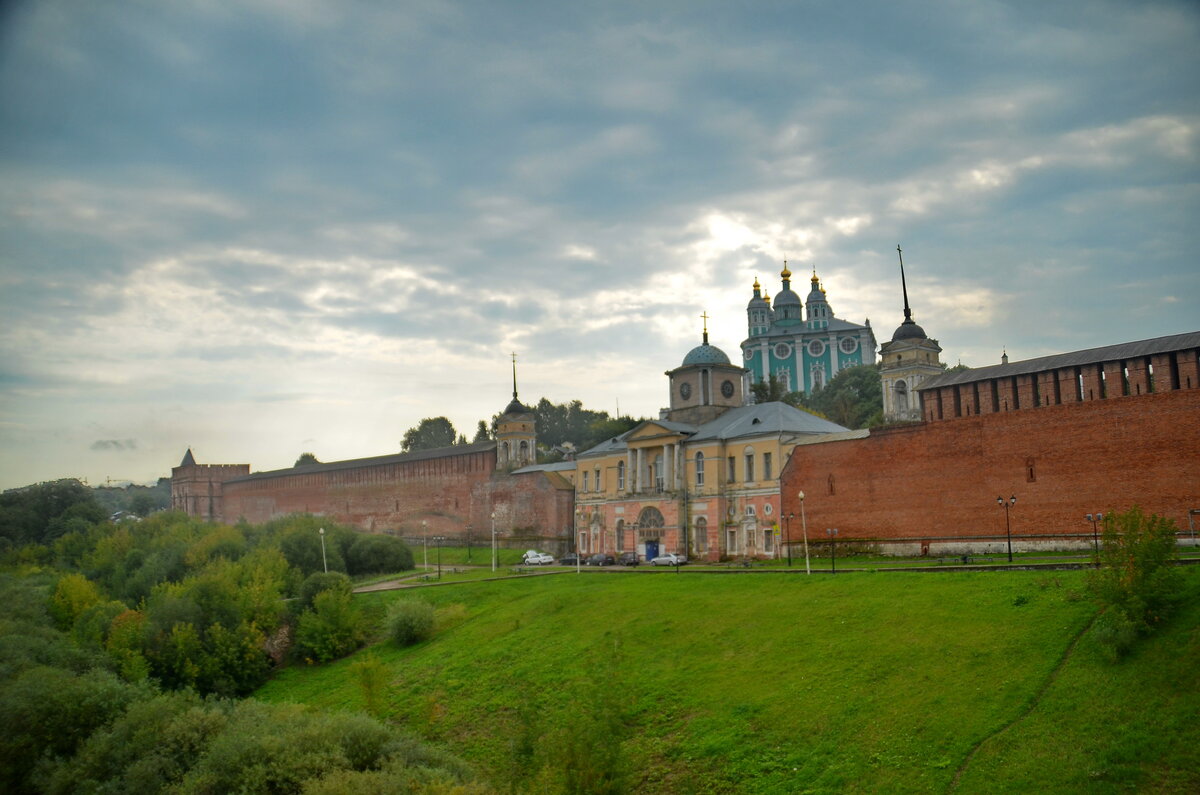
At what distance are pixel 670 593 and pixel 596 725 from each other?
43.1 feet

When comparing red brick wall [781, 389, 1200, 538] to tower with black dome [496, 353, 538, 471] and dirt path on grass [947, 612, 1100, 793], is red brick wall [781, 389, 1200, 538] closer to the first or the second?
dirt path on grass [947, 612, 1100, 793]

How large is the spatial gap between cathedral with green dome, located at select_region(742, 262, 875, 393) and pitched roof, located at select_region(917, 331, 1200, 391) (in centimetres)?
8151

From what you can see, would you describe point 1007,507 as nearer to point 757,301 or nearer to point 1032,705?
point 1032,705

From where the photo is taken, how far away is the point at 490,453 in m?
67.3

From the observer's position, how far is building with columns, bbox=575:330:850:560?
46.6m

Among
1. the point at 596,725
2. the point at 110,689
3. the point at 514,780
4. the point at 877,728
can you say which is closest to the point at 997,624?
the point at 877,728

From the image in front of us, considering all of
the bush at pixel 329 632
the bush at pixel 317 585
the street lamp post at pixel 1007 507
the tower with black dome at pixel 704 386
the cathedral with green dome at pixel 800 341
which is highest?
the cathedral with green dome at pixel 800 341

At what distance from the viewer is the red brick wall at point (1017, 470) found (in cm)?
3047

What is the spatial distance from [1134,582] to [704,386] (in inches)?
1447

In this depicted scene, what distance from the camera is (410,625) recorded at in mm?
38125

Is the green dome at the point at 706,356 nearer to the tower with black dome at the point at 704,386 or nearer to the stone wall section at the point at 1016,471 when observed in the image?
the tower with black dome at the point at 704,386

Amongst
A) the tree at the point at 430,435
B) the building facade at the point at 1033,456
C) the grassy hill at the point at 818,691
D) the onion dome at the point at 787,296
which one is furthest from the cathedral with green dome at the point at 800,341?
the grassy hill at the point at 818,691

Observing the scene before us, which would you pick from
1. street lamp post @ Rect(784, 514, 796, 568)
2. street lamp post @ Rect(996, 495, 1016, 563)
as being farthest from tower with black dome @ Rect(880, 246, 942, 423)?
street lamp post @ Rect(996, 495, 1016, 563)

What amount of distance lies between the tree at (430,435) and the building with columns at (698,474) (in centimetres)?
6163
